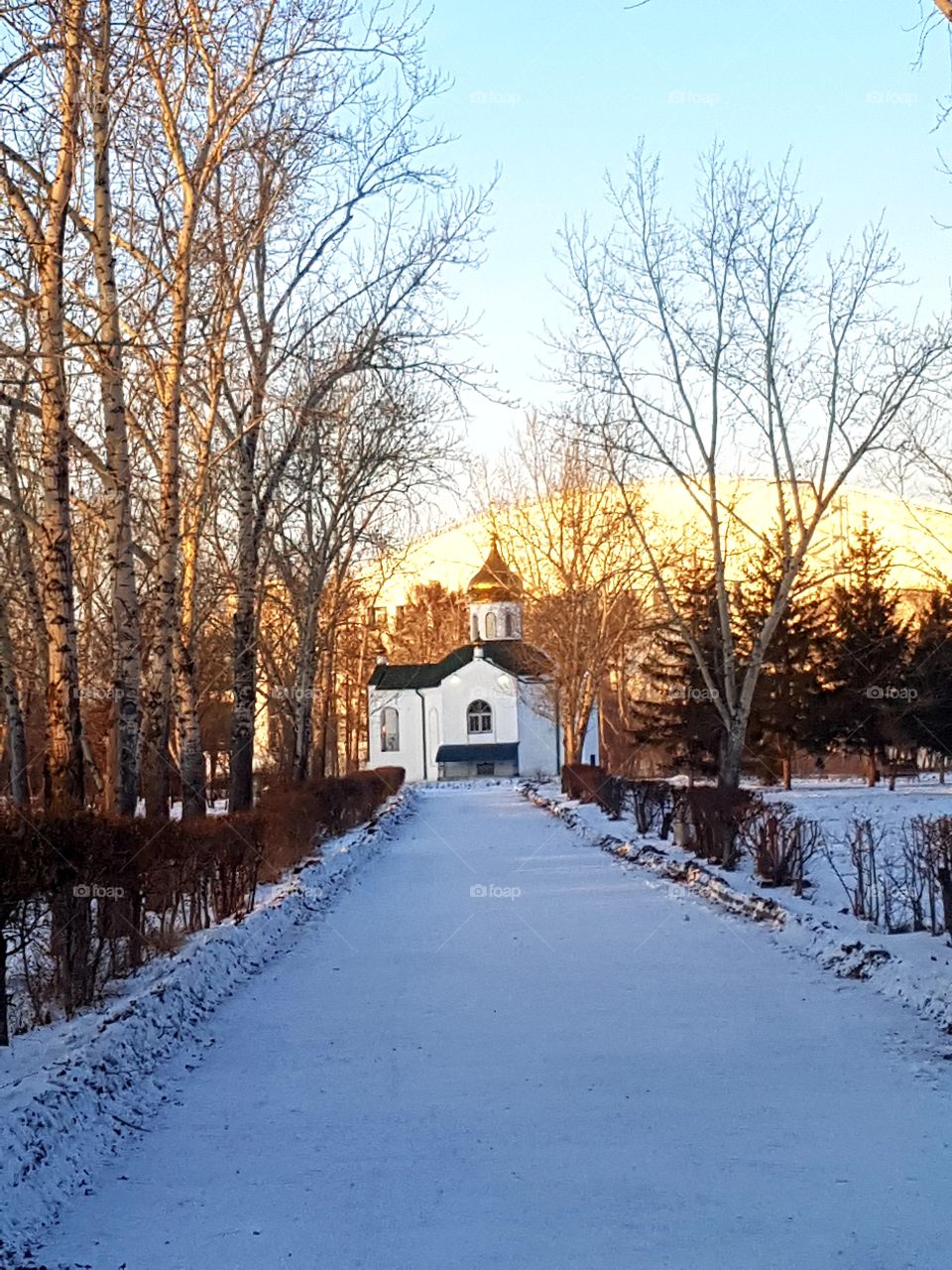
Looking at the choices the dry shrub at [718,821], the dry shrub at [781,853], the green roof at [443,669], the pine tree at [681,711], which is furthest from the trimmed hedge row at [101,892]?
the green roof at [443,669]

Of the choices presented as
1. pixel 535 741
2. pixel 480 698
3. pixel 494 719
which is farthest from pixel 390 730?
pixel 535 741

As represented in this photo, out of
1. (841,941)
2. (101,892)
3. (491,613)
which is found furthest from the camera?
(491,613)

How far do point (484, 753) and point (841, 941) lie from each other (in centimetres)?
6938

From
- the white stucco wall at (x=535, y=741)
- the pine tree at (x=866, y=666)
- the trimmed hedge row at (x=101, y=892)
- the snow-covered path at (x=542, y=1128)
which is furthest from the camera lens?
the white stucco wall at (x=535, y=741)

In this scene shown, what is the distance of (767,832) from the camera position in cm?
1614

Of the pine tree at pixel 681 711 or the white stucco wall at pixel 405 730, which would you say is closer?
the pine tree at pixel 681 711

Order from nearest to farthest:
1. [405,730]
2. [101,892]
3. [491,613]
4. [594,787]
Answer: [101,892]
[594,787]
[491,613]
[405,730]

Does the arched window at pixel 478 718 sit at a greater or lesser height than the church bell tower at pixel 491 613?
lesser

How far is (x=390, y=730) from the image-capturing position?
Result: 85562 millimetres

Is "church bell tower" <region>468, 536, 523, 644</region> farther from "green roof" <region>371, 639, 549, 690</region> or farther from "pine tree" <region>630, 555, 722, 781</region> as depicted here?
"pine tree" <region>630, 555, 722, 781</region>

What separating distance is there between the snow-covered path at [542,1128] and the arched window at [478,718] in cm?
6909

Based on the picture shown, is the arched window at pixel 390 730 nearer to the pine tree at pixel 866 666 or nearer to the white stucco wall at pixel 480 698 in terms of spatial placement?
the white stucco wall at pixel 480 698

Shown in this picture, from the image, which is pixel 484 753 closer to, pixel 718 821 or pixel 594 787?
pixel 594 787

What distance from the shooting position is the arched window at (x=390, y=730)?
85062mm
